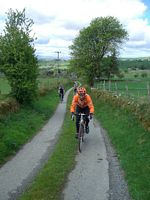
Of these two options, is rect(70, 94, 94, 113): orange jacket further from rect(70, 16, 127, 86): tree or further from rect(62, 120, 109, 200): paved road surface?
rect(70, 16, 127, 86): tree

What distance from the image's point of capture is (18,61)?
28.4 metres

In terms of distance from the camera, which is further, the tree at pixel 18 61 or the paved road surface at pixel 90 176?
the tree at pixel 18 61

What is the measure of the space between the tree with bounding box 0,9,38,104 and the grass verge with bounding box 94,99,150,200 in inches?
382

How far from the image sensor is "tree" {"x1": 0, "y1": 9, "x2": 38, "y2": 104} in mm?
28391

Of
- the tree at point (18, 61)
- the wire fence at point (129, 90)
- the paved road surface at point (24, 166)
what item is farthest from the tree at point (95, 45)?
the paved road surface at point (24, 166)

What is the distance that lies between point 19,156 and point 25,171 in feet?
7.71

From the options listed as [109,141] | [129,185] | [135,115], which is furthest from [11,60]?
[129,185]

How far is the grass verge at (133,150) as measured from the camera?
29.9ft

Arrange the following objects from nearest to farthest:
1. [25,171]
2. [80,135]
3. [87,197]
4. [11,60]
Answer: [87,197] → [25,171] → [80,135] → [11,60]

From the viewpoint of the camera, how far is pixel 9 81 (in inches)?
1140

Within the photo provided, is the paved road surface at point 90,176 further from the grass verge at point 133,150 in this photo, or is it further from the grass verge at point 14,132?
the grass verge at point 14,132

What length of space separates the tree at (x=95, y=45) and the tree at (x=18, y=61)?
41921 millimetres

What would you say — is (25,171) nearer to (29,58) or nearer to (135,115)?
(135,115)

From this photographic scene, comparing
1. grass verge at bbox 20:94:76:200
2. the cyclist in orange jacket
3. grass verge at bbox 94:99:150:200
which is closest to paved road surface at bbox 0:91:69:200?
grass verge at bbox 20:94:76:200
